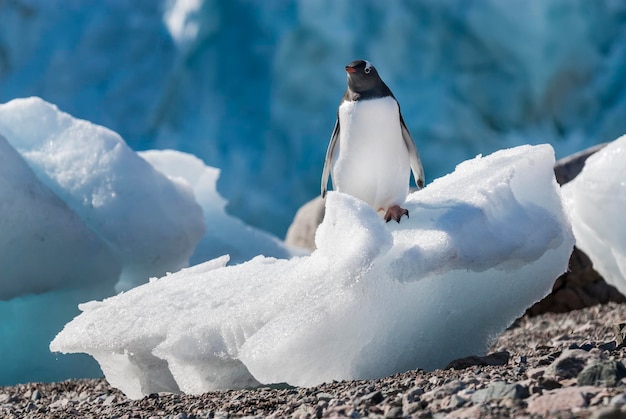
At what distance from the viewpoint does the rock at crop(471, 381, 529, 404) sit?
1.97 meters

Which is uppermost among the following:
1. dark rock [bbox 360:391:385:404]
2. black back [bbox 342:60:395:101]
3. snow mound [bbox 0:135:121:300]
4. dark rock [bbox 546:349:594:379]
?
snow mound [bbox 0:135:121:300]

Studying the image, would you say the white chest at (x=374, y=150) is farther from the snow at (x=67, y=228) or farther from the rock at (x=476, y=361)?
the snow at (x=67, y=228)

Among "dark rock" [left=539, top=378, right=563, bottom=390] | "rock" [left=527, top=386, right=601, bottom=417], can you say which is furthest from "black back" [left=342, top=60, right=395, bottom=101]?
"rock" [left=527, top=386, right=601, bottom=417]

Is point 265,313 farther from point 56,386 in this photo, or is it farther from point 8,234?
point 8,234

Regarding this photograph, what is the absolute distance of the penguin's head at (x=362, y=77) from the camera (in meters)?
3.48

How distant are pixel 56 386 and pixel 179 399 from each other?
5.57 feet

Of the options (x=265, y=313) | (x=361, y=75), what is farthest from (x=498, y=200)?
(x=265, y=313)

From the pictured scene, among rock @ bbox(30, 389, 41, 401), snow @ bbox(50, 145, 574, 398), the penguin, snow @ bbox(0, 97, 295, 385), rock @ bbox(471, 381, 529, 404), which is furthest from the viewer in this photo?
snow @ bbox(0, 97, 295, 385)

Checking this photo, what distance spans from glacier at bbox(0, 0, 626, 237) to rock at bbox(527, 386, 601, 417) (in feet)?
32.3

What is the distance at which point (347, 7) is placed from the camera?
1224 centimetres

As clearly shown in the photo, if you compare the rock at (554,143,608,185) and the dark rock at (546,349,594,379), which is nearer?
the dark rock at (546,349,594,379)

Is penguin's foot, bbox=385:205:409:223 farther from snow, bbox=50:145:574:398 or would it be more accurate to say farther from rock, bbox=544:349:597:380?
rock, bbox=544:349:597:380

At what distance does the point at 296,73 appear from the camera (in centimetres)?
1282

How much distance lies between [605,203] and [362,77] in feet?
6.46
